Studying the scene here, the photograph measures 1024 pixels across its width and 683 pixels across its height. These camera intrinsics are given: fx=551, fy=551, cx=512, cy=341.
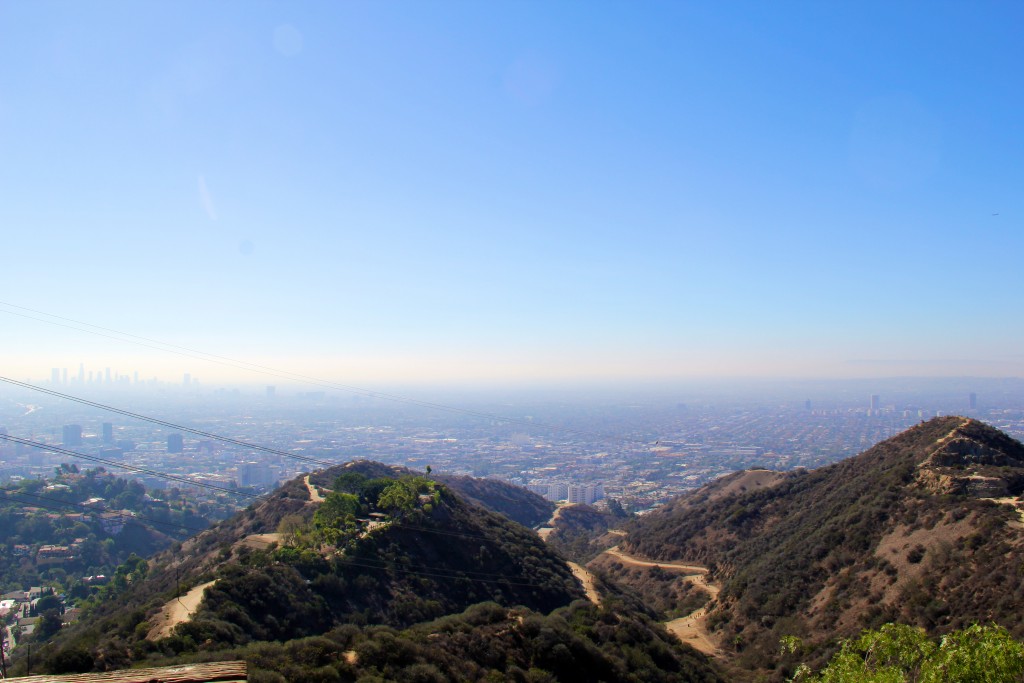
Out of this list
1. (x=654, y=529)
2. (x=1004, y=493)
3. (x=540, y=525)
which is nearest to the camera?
(x=1004, y=493)

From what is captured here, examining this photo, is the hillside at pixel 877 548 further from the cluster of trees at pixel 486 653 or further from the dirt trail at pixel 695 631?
the cluster of trees at pixel 486 653

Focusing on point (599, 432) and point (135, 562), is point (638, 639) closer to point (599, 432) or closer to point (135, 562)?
point (135, 562)

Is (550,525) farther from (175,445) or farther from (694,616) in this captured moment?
(175,445)

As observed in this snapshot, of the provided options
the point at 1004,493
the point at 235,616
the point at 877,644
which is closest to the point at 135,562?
the point at 235,616

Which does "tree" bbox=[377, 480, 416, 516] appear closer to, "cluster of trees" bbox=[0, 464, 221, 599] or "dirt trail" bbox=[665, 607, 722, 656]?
"dirt trail" bbox=[665, 607, 722, 656]

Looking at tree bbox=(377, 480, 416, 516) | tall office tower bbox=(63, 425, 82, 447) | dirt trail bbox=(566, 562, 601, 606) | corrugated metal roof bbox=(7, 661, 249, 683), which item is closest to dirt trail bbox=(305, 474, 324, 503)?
tree bbox=(377, 480, 416, 516)

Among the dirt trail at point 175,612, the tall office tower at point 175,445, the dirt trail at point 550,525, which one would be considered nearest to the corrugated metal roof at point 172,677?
the dirt trail at point 175,612
